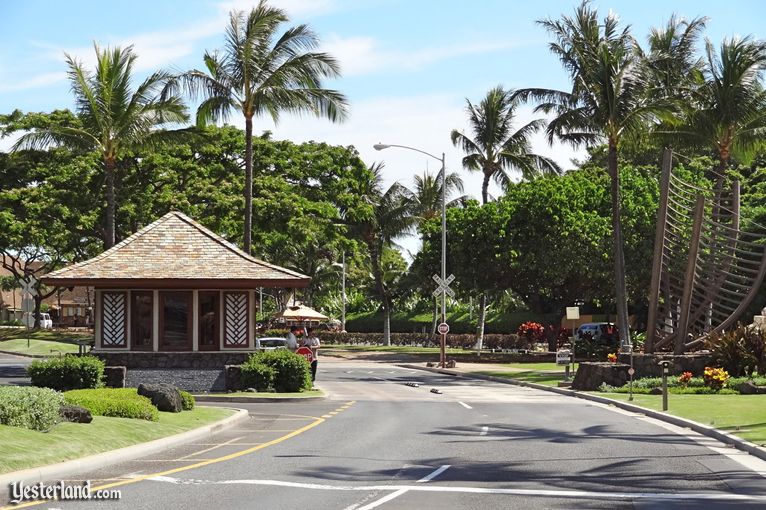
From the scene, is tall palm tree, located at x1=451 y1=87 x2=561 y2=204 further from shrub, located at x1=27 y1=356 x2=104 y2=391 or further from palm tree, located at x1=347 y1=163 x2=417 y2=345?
shrub, located at x1=27 y1=356 x2=104 y2=391

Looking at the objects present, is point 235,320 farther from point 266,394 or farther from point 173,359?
point 266,394

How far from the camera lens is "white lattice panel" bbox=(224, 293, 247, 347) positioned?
105ft

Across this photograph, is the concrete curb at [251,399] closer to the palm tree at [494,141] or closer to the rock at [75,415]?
the rock at [75,415]

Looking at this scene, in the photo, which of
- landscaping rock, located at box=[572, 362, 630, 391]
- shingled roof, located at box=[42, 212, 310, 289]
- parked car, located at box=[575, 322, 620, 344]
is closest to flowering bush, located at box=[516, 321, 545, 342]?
parked car, located at box=[575, 322, 620, 344]

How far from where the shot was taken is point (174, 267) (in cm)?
3159

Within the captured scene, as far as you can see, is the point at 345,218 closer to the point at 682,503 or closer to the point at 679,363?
the point at 679,363

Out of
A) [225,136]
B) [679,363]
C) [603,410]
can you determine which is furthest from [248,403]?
[225,136]

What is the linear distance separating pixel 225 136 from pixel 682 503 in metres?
45.9

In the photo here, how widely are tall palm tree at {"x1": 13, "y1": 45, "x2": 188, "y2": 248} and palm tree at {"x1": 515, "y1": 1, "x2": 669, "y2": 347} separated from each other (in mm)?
14838

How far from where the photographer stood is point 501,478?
43.3 feet

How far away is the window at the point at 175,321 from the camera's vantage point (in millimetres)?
31812

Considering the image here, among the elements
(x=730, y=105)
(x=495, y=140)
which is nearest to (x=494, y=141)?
(x=495, y=140)

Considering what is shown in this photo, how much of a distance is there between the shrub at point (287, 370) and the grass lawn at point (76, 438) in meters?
10.0

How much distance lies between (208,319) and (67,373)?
5.35 meters
